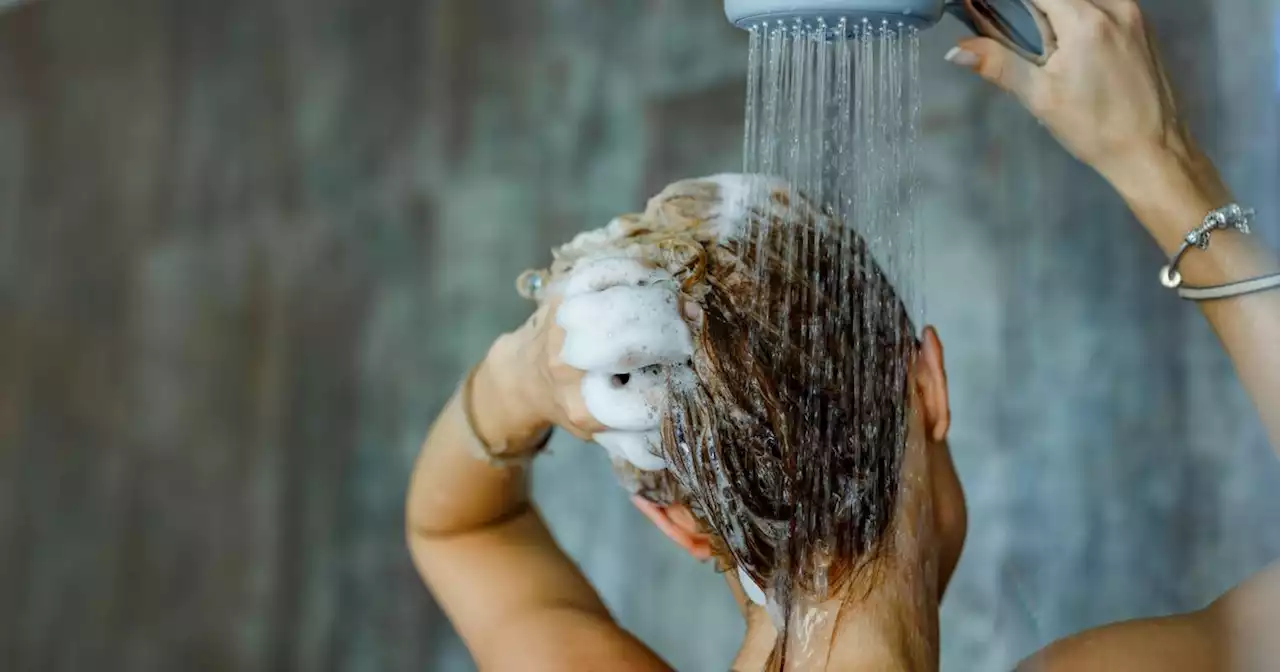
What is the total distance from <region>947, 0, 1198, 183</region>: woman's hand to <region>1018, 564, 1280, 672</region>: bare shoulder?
30 cm

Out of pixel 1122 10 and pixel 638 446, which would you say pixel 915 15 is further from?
pixel 638 446

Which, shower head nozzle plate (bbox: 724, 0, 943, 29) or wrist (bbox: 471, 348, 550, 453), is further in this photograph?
wrist (bbox: 471, 348, 550, 453)

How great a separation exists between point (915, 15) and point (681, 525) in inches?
14.8

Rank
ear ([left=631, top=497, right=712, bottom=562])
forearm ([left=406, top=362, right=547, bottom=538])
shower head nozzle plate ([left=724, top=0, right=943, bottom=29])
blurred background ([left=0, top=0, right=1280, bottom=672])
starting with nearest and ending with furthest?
shower head nozzle plate ([left=724, top=0, right=943, bottom=29])
ear ([left=631, top=497, right=712, bottom=562])
forearm ([left=406, top=362, right=547, bottom=538])
blurred background ([left=0, top=0, right=1280, bottom=672])

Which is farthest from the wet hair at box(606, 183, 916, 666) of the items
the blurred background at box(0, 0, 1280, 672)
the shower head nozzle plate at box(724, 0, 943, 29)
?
the blurred background at box(0, 0, 1280, 672)

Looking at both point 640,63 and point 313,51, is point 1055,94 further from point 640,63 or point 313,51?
point 313,51

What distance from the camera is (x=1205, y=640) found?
85 centimetres

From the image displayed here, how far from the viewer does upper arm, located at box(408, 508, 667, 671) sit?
100cm

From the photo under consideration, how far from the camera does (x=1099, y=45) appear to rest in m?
0.77

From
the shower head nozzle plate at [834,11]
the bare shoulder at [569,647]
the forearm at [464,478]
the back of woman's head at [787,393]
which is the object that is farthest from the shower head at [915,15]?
the bare shoulder at [569,647]

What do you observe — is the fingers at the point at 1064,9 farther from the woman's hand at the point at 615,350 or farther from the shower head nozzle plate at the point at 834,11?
the woman's hand at the point at 615,350

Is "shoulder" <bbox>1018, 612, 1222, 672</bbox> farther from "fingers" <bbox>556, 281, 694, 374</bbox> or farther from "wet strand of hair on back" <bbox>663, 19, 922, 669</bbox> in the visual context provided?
"fingers" <bbox>556, 281, 694, 374</bbox>

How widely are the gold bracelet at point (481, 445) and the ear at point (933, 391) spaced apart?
307 millimetres

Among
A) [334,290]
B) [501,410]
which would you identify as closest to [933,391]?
[501,410]
